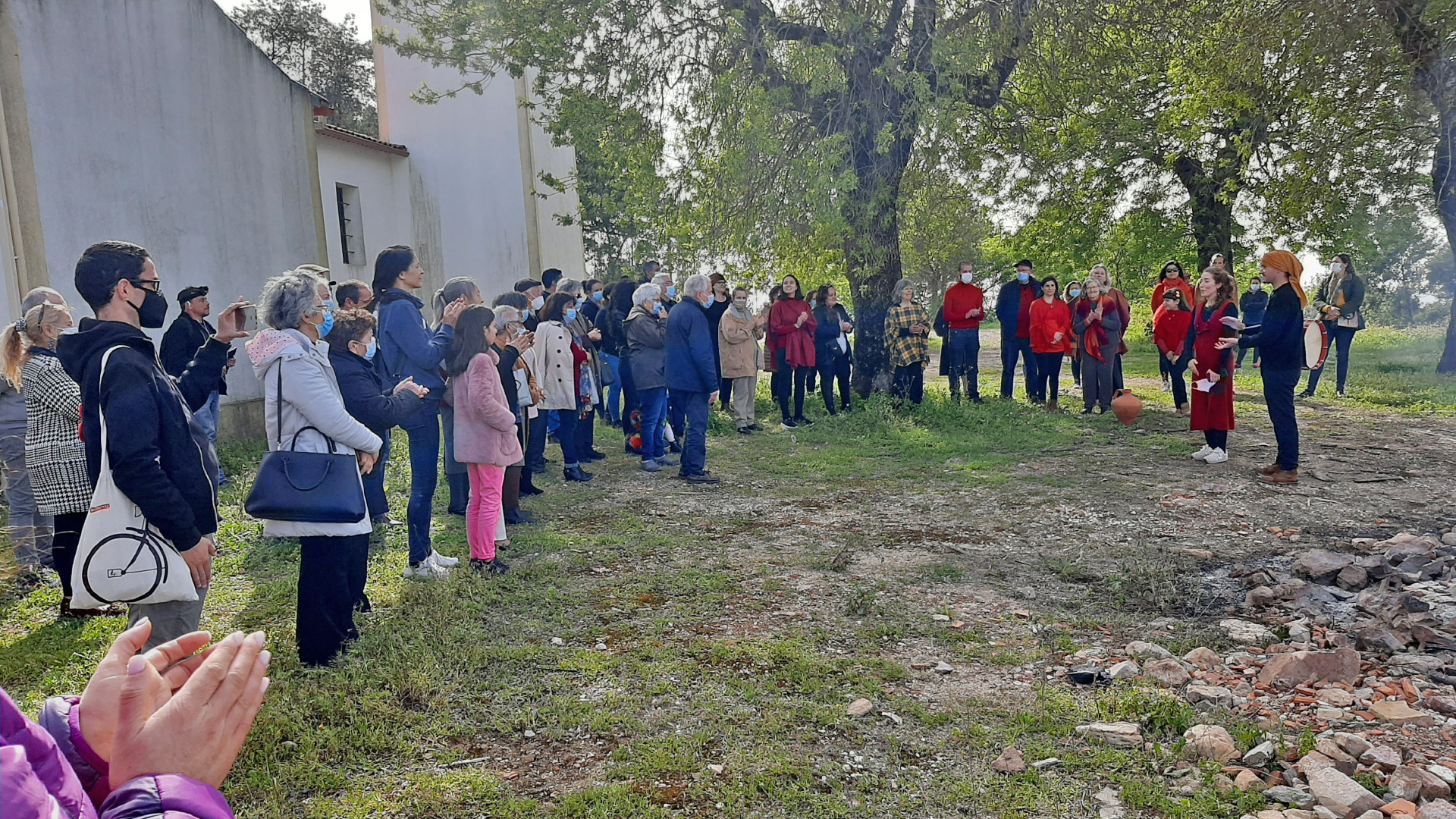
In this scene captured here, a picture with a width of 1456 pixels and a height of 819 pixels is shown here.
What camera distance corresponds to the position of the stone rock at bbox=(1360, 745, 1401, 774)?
3.24 m

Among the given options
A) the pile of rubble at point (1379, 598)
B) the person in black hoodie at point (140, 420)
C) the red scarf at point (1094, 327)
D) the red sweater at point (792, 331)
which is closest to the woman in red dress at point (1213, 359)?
the pile of rubble at point (1379, 598)

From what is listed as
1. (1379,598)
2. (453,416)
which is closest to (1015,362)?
(1379,598)

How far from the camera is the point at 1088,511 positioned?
7.50 metres

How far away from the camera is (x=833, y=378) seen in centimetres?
1352

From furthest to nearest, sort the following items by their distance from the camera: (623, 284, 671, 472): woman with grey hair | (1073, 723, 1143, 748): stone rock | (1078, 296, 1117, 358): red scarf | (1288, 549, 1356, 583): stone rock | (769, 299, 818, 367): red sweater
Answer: (769, 299, 818, 367): red sweater → (1078, 296, 1117, 358): red scarf → (623, 284, 671, 472): woman with grey hair → (1288, 549, 1356, 583): stone rock → (1073, 723, 1143, 748): stone rock

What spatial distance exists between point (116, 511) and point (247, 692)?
2460 millimetres

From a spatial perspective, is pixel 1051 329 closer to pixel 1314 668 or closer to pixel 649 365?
pixel 649 365

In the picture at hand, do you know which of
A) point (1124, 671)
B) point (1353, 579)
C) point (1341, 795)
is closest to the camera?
point (1341, 795)

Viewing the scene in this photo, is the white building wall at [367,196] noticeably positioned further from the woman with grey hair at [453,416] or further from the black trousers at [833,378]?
the woman with grey hair at [453,416]

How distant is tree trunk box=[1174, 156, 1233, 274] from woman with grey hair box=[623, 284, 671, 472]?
15.6 metres

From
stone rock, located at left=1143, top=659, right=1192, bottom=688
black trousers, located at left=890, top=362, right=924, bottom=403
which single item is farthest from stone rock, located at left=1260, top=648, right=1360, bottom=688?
black trousers, located at left=890, top=362, right=924, bottom=403

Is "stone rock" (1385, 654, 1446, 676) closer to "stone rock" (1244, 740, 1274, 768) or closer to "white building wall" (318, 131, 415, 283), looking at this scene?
"stone rock" (1244, 740, 1274, 768)

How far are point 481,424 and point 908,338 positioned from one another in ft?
27.5

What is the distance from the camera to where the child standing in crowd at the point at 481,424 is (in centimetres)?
597
